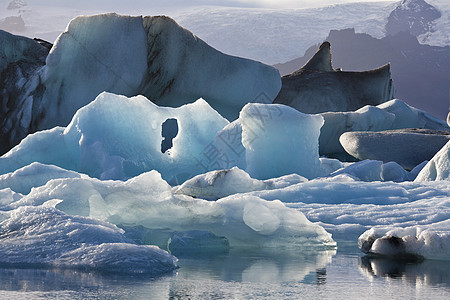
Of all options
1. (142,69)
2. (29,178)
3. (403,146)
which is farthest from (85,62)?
(29,178)

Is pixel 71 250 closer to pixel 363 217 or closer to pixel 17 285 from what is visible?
pixel 17 285

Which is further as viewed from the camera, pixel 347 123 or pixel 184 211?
pixel 347 123

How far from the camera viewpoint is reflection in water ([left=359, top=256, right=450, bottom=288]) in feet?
10.7

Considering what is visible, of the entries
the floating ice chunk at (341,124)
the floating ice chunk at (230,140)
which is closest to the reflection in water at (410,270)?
the floating ice chunk at (230,140)

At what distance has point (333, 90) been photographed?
19172 mm

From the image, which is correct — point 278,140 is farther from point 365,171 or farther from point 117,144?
point 117,144

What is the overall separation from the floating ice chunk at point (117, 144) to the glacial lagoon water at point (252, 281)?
567cm

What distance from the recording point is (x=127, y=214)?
4.88 meters

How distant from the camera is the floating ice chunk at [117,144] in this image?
941cm

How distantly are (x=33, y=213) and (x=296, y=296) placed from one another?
1732 mm

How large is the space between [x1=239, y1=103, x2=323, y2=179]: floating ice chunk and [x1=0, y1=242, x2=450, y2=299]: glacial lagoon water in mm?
5193

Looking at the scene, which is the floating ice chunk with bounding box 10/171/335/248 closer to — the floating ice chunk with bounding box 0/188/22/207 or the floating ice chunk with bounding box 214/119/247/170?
the floating ice chunk with bounding box 0/188/22/207

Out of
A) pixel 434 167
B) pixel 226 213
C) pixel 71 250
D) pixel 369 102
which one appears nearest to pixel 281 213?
pixel 226 213

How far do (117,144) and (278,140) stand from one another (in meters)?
2.24
